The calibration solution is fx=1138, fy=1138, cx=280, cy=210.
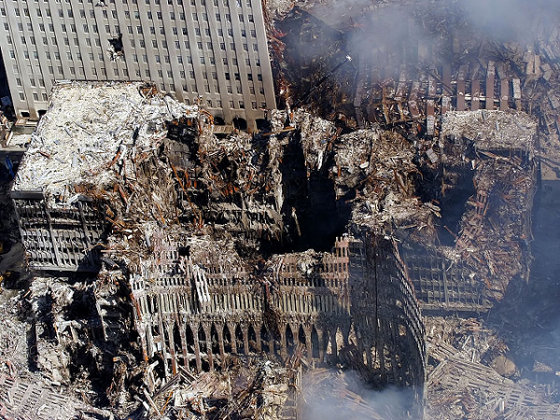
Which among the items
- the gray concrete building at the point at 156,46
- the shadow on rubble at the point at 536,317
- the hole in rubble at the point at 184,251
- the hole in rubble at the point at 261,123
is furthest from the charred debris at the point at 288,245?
the gray concrete building at the point at 156,46

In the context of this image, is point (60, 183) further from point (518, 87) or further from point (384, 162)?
point (518, 87)

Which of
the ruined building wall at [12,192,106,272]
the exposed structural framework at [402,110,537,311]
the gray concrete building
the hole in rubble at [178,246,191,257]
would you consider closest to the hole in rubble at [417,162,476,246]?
the exposed structural framework at [402,110,537,311]

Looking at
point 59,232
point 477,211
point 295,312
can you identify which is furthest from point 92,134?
point 477,211

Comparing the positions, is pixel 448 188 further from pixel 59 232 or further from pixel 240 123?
pixel 59 232

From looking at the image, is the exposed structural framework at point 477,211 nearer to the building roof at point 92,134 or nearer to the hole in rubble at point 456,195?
the hole in rubble at point 456,195

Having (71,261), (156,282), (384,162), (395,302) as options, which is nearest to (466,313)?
(395,302)

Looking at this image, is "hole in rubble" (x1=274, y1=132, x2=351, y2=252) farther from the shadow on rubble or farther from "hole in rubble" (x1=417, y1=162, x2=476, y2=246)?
the shadow on rubble
